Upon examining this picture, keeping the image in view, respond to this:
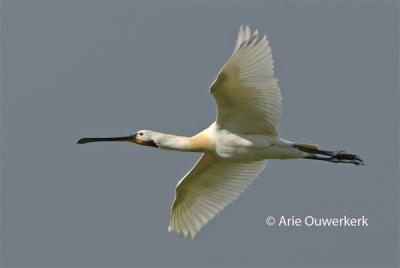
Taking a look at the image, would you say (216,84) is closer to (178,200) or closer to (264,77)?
(264,77)

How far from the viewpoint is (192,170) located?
44.0 ft

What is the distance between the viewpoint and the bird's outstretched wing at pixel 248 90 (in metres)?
12.0

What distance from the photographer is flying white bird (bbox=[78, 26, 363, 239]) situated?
12.1 metres

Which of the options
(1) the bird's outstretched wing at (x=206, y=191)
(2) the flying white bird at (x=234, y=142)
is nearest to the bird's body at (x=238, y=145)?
(2) the flying white bird at (x=234, y=142)

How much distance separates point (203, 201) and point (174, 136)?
1.14 m

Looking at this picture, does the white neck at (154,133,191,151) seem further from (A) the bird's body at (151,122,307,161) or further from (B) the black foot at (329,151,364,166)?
(B) the black foot at (329,151,364,166)

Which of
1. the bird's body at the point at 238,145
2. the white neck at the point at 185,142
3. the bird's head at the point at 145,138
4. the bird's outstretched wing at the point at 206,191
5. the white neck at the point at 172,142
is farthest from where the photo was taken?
the bird's outstretched wing at the point at 206,191

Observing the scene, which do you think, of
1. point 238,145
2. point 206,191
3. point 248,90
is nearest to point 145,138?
point 206,191

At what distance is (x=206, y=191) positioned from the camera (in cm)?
1365

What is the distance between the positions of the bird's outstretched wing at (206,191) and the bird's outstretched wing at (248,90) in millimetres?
923

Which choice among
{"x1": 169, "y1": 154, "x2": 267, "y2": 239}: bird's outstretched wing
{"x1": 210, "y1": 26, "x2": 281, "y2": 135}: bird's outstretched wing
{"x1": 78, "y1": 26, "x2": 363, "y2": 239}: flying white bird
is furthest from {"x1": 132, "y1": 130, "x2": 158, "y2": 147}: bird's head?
{"x1": 210, "y1": 26, "x2": 281, "y2": 135}: bird's outstretched wing

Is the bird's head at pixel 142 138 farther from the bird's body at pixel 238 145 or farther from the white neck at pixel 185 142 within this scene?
the bird's body at pixel 238 145

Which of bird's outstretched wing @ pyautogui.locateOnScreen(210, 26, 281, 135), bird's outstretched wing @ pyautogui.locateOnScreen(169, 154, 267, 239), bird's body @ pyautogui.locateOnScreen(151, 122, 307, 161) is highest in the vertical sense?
bird's outstretched wing @ pyautogui.locateOnScreen(210, 26, 281, 135)

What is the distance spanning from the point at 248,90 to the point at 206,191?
74.3 inches
